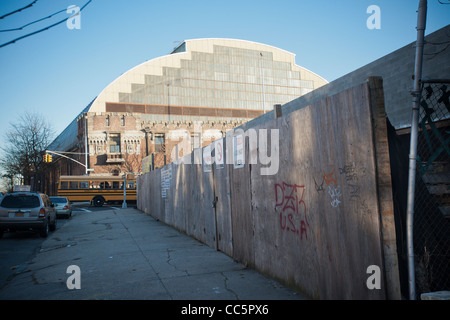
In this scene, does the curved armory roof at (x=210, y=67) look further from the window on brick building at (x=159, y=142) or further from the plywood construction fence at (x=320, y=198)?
the plywood construction fence at (x=320, y=198)

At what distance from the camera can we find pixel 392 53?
9.42 metres

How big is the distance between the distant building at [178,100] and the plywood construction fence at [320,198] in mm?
42921

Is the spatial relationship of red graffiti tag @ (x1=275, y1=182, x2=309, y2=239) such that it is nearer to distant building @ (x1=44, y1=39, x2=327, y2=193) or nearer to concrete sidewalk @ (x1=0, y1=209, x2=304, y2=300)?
concrete sidewalk @ (x1=0, y1=209, x2=304, y2=300)

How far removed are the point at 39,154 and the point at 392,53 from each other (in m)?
47.6

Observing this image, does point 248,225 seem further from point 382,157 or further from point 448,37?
point 448,37

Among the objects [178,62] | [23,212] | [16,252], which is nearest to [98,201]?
[23,212]

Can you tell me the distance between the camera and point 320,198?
449 cm

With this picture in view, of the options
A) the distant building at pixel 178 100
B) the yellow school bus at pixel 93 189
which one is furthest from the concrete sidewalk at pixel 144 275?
the distant building at pixel 178 100

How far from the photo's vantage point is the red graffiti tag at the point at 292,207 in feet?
16.2

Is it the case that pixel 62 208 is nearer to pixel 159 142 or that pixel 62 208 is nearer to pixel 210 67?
pixel 159 142

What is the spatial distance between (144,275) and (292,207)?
3.03 meters

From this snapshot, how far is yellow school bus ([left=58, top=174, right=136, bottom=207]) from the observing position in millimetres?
35562

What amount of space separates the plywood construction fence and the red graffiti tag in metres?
0.01
